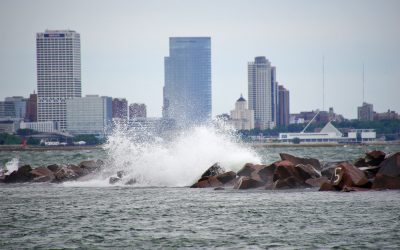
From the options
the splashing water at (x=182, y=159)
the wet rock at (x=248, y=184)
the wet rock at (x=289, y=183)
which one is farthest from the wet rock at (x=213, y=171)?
the wet rock at (x=289, y=183)

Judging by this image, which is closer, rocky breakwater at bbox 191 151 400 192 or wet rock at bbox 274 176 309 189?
rocky breakwater at bbox 191 151 400 192

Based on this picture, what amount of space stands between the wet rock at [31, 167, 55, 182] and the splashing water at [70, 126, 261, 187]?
3.98 metres

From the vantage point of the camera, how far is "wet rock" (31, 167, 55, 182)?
6838 centimetres

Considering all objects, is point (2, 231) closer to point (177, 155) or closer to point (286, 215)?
point (286, 215)

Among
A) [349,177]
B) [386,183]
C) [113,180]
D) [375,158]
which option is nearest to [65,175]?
[113,180]

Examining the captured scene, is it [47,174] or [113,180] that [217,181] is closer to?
[113,180]

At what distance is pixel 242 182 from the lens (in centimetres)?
5322

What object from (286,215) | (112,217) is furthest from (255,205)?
(112,217)

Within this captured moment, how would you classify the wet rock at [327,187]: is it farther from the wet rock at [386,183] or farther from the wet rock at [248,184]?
the wet rock at [248,184]

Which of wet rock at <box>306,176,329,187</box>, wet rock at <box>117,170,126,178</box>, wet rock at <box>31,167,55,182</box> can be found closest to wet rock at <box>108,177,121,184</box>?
wet rock at <box>117,170,126,178</box>

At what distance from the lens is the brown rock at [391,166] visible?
5025 cm

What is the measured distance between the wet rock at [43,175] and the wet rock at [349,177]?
25.8 meters

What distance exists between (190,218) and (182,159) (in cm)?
2481

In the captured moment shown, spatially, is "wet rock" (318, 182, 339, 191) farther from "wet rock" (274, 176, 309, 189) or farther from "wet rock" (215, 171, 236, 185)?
"wet rock" (215, 171, 236, 185)
